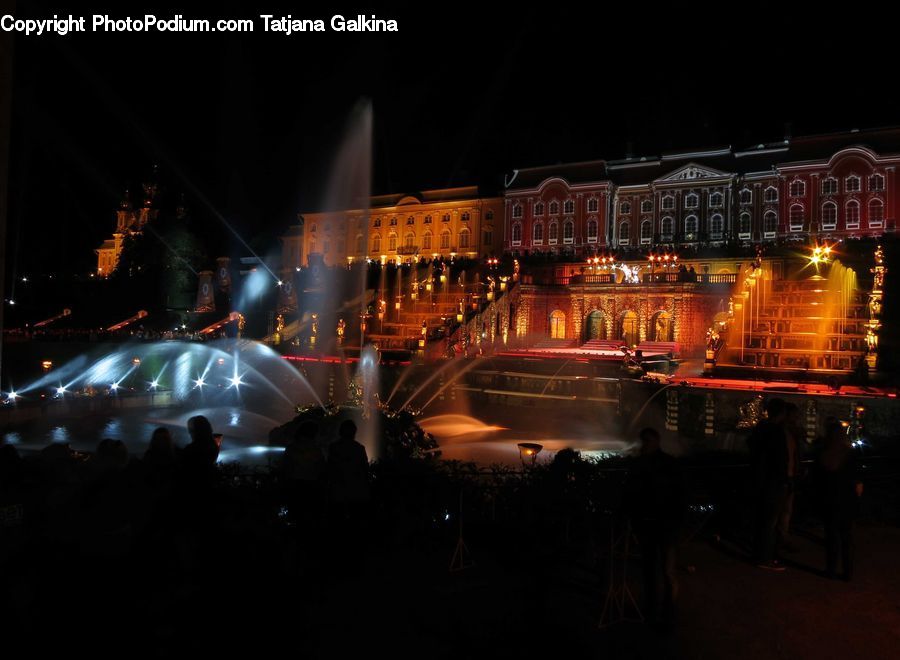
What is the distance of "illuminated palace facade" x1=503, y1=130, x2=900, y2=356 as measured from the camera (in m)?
35.8

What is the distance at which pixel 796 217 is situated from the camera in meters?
47.5

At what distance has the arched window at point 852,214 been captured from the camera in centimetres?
4562

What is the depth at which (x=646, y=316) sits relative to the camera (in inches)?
1421

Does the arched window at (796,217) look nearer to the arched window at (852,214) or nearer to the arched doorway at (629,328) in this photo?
the arched window at (852,214)

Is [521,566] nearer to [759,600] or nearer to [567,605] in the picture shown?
[567,605]

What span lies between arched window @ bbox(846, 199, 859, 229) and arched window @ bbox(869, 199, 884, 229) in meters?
0.87

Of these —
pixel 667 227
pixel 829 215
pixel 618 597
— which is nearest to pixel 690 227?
pixel 667 227

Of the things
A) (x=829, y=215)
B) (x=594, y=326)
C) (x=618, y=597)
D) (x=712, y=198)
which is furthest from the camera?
(x=712, y=198)

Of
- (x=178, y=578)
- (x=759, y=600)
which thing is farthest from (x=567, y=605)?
(x=178, y=578)

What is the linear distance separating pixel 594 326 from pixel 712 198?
69.6ft

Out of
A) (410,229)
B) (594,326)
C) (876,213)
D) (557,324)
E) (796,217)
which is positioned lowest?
(594,326)

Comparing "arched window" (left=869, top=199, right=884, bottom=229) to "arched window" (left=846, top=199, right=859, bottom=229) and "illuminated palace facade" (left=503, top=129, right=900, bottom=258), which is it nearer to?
"illuminated palace facade" (left=503, top=129, right=900, bottom=258)

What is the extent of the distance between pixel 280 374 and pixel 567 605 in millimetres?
24274

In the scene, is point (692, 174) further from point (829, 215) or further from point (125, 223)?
point (125, 223)
